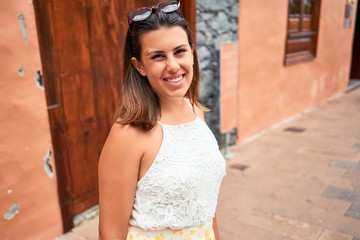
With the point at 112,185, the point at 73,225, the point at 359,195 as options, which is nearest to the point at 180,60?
the point at 112,185

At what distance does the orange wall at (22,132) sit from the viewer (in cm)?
225

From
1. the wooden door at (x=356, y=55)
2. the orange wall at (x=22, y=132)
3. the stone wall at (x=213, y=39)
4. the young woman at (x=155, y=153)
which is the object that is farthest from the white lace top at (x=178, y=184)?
the wooden door at (x=356, y=55)

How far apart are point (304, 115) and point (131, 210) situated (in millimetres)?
6349

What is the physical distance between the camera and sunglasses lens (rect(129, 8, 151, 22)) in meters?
1.23

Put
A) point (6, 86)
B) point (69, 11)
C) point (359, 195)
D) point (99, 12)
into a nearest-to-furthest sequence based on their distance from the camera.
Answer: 1. point (6, 86)
2. point (69, 11)
3. point (99, 12)
4. point (359, 195)

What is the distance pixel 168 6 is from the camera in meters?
1.30

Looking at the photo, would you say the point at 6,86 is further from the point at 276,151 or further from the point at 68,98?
the point at 276,151

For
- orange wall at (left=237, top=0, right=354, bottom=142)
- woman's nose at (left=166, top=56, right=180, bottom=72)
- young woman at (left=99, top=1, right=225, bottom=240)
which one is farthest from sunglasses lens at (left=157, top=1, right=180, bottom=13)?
orange wall at (left=237, top=0, right=354, bottom=142)

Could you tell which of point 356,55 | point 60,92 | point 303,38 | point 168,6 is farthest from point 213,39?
point 356,55

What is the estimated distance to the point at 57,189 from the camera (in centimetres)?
272

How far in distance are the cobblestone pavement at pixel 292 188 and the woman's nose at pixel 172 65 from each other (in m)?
2.07

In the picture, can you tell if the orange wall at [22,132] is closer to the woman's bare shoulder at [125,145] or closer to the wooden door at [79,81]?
the wooden door at [79,81]

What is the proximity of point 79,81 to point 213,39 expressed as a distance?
200 centimetres

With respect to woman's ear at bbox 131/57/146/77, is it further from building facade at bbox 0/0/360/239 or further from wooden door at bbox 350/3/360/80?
wooden door at bbox 350/3/360/80
